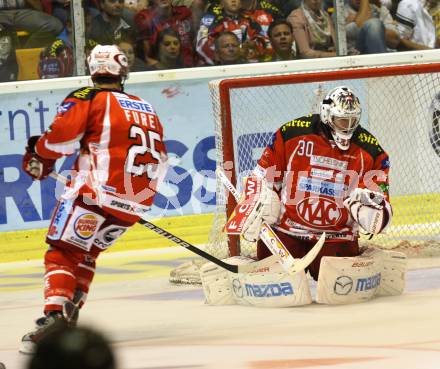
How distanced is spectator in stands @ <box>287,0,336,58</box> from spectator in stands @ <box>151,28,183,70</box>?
0.85 m

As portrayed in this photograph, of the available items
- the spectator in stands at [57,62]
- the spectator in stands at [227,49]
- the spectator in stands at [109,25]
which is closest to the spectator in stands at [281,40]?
the spectator in stands at [227,49]

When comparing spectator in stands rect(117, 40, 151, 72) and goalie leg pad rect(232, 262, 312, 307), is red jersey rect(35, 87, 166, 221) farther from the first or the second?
spectator in stands rect(117, 40, 151, 72)

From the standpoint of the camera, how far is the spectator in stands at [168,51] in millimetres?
7809

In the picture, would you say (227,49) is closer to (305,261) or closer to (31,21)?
(31,21)

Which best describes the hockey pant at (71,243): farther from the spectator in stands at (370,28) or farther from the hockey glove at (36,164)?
the spectator in stands at (370,28)

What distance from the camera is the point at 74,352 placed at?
56.3 inches

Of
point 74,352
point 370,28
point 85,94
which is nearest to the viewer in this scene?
point 74,352

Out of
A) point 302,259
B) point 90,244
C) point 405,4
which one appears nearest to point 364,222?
point 302,259

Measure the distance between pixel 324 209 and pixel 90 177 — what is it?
5.12 ft

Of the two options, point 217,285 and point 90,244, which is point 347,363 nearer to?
point 90,244

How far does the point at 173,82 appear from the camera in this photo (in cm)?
775

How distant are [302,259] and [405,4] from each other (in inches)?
145

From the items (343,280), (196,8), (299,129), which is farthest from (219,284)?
(196,8)

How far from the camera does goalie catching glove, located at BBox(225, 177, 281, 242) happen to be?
17.6 feet
